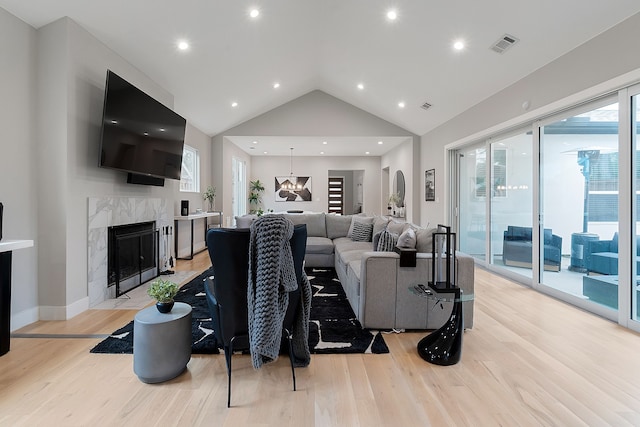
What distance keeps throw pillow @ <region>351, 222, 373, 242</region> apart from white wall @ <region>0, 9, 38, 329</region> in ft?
12.5

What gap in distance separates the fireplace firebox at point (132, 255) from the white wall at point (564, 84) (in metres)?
5.14

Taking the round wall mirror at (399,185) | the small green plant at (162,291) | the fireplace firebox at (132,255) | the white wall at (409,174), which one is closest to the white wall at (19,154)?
the fireplace firebox at (132,255)

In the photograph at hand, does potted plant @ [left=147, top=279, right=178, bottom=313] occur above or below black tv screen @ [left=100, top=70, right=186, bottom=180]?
below

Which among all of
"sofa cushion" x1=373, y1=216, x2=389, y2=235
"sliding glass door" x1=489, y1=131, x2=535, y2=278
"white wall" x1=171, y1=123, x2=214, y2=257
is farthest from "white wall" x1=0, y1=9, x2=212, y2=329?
"sliding glass door" x1=489, y1=131, x2=535, y2=278

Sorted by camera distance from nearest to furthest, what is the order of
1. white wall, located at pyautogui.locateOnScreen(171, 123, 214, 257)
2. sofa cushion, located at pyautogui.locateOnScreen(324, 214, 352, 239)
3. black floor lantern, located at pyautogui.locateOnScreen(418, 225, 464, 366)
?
black floor lantern, located at pyautogui.locateOnScreen(418, 225, 464, 366)
sofa cushion, located at pyautogui.locateOnScreen(324, 214, 352, 239)
white wall, located at pyautogui.locateOnScreen(171, 123, 214, 257)

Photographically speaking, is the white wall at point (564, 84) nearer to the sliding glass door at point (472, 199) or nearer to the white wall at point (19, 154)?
the sliding glass door at point (472, 199)

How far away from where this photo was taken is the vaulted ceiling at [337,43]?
10.1 feet

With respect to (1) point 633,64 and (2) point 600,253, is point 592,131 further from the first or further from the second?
(2) point 600,253

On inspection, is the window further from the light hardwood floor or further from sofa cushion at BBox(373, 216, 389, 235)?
the light hardwood floor

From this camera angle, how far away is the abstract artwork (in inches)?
441

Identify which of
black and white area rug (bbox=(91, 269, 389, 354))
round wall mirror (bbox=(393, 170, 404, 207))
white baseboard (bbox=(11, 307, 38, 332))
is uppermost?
round wall mirror (bbox=(393, 170, 404, 207))

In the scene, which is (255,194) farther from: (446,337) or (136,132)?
(446,337)

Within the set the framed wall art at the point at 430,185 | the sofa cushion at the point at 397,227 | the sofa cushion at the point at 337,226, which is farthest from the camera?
the framed wall art at the point at 430,185

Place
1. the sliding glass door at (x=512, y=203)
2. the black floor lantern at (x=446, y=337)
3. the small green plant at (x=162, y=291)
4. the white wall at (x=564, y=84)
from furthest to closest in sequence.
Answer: the sliding glass door at (x=512, y=203) < the white wall at (x=564, y=84) < the black floor lantern at (x=446, y=337) < the small green plant at (x=162, y=291)
